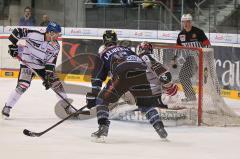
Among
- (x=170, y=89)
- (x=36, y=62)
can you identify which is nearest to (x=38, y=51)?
(x=36, y=62)

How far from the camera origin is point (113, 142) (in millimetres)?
5629

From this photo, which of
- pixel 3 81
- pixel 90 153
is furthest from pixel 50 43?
pixel 3 81

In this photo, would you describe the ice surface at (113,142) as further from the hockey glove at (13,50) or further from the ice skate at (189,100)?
the hockey glove at (13,50)

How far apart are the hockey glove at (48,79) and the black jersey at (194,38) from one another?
201 cm

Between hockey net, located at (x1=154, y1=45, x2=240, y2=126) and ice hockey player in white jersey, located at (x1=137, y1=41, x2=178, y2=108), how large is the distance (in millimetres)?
117

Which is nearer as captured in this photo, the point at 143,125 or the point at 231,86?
the point at 143,125

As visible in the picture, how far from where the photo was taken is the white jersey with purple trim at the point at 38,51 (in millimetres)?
7027

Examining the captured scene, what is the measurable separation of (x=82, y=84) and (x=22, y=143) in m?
4.97

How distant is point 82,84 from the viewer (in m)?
10.4

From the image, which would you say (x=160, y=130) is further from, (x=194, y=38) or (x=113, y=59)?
(x=194, y=38)

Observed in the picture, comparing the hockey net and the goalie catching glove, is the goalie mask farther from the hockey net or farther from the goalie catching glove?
the goalie catching glove

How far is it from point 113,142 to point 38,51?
75.7 inches

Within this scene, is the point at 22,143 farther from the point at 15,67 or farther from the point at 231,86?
the point at 15,67

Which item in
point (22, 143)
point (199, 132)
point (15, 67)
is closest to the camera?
point (22, 143)
